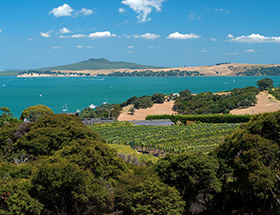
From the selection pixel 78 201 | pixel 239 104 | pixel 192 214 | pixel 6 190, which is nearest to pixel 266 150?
pixel 192 214

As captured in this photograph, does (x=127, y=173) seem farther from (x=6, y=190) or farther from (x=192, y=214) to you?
(x=6, y=190)

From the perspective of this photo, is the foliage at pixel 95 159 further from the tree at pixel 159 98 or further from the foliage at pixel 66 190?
the tree at pixel 159 98

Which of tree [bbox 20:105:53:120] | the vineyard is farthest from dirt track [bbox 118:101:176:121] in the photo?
the vineyard

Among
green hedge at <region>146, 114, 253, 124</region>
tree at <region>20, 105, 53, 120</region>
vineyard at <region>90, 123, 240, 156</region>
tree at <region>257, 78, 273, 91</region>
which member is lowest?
green hedge at <region>146, 114, 253, 124</region>

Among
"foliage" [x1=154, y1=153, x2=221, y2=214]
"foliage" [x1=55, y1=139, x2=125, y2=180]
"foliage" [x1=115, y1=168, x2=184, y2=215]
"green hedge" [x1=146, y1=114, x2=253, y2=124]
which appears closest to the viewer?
"foliage" [x1=115, y1=168, x2=184, y2=215]

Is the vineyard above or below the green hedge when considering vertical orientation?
above

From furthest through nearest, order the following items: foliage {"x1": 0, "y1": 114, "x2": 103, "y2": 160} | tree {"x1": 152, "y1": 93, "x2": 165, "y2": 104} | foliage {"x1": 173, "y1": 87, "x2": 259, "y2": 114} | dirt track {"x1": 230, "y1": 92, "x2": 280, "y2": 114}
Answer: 1. tree {"x1": 152, "y1": 93, "x2": 165, "y2": 104}
2. foliage {"x1": 173, "y1": 87, "x2": 259, "y2": 114}
3. dirt track {"x1": 230, "y1": 92, "x2": 280, "y2": 114}
4. foliage {"x1": 0, "y1": 114, "x2": 103, "y2": 160}

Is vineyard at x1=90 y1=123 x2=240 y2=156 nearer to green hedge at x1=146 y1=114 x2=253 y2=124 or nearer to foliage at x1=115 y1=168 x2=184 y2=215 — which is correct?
green hedge at x1=146 y1=114 x2=253 y2=124

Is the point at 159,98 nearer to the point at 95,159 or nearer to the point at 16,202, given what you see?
the point at 95,159
